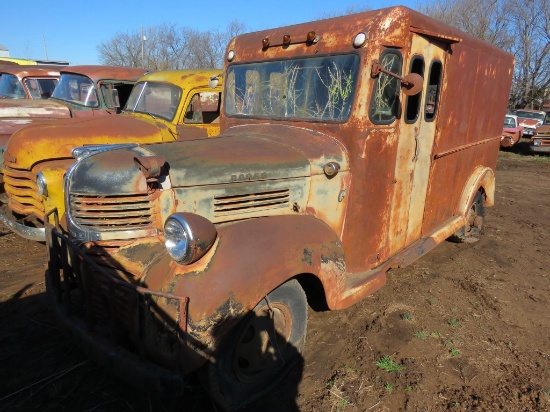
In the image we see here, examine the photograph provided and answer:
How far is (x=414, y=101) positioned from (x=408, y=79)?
652 millimetres

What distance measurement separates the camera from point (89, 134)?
17.9ft

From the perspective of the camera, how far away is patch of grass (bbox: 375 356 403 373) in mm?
3078

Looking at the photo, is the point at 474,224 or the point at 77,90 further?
the point at 77,90

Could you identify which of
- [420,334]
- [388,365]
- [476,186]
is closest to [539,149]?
[476,186]

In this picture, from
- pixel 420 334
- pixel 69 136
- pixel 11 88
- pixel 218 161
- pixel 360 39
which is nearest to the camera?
pixel 218 161

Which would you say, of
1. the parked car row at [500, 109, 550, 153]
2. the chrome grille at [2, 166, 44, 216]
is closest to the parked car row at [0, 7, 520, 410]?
the chrome grille at [2, 166, 44, 216]

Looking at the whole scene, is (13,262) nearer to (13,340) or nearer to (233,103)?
(13,340)

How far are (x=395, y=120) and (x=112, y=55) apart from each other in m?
39.1

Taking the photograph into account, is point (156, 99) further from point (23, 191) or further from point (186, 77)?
point (23, 191)

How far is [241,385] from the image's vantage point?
2611 millimetres

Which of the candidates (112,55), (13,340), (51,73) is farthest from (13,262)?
(112,55)

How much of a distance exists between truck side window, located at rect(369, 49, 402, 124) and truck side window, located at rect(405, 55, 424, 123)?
0.20m

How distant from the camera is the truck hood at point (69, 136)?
16.3 ft

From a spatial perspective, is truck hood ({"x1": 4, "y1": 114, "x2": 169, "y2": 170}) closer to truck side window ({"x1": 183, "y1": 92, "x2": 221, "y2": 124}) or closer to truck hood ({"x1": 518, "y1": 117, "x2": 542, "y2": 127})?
truck side window ({"x1": 183, "y1": 92, "x2": 221, "y2": 124})
